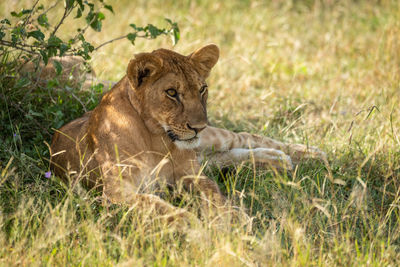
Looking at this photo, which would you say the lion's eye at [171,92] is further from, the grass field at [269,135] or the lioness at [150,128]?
the grass field at [269,135]

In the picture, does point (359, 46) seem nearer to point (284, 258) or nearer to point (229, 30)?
point (229, 30)

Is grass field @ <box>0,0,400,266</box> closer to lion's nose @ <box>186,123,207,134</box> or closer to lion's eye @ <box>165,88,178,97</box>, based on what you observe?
lion's nose @ <box>186,123,207,134</box>

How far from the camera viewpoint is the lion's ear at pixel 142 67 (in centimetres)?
294

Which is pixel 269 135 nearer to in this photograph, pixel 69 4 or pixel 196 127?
pixel 196 127

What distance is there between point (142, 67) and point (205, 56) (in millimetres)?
496

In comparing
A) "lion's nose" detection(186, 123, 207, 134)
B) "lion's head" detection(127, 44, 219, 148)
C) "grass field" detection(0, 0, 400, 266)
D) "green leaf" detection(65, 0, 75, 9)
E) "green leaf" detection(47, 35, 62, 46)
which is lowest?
"grass field" detection(0, 0, 400, 266)

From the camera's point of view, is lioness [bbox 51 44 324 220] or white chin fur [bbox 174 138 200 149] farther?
white chin fur [bbox 174 138 200 149]

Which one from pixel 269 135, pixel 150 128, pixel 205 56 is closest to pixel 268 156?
pixel 269 135

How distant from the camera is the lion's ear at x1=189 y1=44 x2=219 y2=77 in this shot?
3.30m

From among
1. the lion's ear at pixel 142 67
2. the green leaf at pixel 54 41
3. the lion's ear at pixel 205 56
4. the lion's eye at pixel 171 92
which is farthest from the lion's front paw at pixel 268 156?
the green leaf at pixel 54 41

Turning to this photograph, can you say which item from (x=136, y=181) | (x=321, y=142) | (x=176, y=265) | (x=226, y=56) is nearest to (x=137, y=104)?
(x=136, y=181)

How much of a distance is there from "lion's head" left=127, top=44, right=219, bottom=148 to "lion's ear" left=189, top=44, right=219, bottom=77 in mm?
203

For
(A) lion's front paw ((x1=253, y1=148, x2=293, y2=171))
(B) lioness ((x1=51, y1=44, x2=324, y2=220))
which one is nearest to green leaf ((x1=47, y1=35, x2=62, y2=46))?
(B) lioness ((x1=51, y1=44, x2=324, y2=220))

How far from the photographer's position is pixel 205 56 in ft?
11.0
